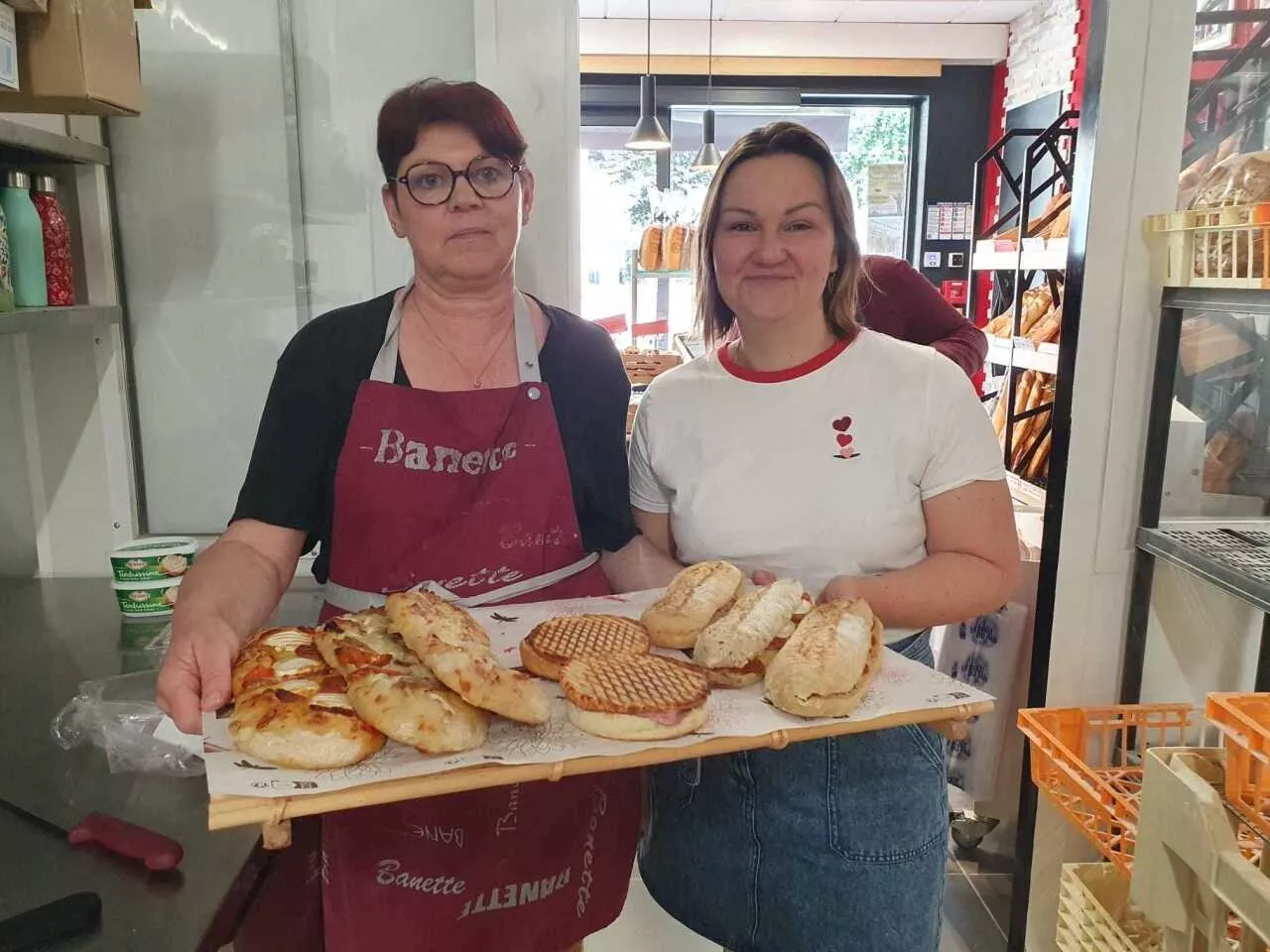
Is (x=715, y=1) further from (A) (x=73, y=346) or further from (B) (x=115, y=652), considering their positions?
(B) (x=115, y=652)

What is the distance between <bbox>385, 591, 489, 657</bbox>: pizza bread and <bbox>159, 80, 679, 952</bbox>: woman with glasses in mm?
231

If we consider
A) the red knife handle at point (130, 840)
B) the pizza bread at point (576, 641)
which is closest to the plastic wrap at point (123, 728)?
the red knife handle at point (130, 840)

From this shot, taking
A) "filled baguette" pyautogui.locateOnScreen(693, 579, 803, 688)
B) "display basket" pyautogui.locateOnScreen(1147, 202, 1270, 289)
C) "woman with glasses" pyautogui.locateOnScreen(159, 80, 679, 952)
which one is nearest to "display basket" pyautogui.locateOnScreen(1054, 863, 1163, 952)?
"woman with glasses" pyautogui.locateOnScreen(159, 80, 679, 952)

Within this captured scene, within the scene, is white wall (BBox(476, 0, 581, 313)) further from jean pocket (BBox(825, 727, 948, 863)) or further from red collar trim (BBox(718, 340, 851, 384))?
jean pocket (BBox(825, 727, 948, 863))

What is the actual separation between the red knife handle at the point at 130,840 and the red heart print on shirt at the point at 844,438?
3.39 feet

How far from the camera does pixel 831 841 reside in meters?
1.32

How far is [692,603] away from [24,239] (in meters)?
1.49

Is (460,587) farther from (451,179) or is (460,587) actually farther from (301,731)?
(451,179)

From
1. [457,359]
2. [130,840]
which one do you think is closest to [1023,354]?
[457,359]

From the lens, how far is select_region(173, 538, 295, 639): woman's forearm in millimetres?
1210

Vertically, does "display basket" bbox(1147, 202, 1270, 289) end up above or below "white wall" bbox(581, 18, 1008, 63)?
below

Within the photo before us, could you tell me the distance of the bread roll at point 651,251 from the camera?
17.0ft

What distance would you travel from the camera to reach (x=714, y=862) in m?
1.42

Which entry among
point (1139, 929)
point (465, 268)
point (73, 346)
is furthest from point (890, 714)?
point (73, 346)
